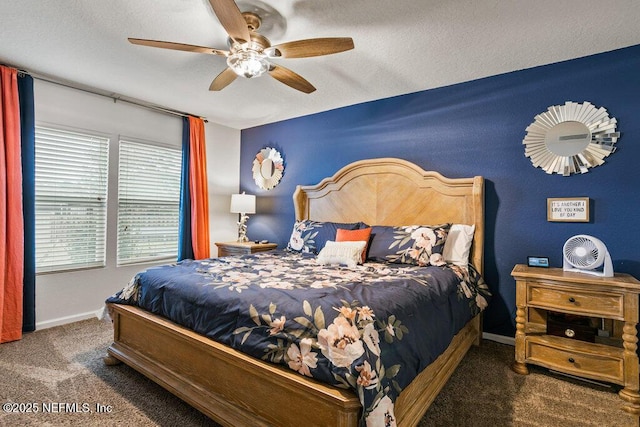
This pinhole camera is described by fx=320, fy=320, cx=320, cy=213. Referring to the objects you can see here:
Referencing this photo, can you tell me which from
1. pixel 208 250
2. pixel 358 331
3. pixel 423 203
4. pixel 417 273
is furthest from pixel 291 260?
pixel 208 250

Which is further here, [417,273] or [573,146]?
[573,146]

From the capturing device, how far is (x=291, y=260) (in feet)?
9.41

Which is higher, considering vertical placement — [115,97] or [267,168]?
[115,97]

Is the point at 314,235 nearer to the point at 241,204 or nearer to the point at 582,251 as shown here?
the point at 241,204

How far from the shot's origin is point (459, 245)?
2801 mm

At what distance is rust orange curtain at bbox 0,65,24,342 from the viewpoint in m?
2.74

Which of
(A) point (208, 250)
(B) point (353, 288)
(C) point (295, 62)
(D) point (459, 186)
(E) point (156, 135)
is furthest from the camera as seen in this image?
(A) point (208, 250)

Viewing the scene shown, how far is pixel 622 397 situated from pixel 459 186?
1810mm

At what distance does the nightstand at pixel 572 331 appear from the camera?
77.5 inches

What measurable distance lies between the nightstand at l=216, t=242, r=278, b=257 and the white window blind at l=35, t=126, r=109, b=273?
4.35 ft

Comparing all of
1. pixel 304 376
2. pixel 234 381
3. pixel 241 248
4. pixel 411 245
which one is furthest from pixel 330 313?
pixel 241 248

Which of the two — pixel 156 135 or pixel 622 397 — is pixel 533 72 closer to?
pixel 622 397

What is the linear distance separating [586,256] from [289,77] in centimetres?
255

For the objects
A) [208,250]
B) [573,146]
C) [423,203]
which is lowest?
[208,250]
